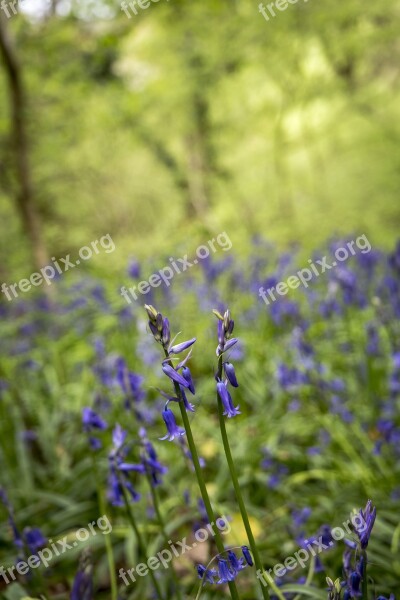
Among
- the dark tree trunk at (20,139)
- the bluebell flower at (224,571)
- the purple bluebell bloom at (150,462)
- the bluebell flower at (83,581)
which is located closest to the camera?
the bluebell flower at (83,581)

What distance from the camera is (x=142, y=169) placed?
1550 cm

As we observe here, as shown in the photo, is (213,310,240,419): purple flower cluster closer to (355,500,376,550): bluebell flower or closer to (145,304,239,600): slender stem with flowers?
(145,304,239,600): slender stem with flowers

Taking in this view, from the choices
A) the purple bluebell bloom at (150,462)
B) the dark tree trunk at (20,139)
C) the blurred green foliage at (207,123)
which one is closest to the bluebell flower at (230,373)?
the purple bluebell bloom at (150,462)

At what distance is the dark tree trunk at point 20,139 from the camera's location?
5.47 metres

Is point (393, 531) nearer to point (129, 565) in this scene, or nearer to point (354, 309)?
point (129, 565)

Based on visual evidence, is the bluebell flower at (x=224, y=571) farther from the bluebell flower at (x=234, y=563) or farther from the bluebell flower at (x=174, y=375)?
the bluebell flower at (x=174, y=375)

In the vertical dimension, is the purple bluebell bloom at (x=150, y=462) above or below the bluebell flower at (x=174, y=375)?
below

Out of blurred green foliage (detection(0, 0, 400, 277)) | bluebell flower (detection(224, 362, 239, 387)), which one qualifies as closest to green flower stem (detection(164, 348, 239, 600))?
bluebell flower (detection(224, 362, 239, 387))

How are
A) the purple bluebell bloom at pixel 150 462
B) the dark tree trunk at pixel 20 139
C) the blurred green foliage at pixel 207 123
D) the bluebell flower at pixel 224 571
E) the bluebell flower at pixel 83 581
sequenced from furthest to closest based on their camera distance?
the blurred green foliage at pixel 207 123
the dark tree trunk at pixel 20 139
the purple bluebell bloom at pixel 150 462
the bluebell flower at pixel 224 571
the bluebell flower at pixel 83 581

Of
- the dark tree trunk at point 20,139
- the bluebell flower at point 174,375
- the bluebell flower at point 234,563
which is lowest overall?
the bluebell flower at point 234,563

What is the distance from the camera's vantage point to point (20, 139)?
20.1ft

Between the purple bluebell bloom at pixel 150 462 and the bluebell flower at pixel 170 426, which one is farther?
the purple bluebell bloom at pixel 150 462

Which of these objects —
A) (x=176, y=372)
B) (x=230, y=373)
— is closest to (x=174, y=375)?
(x=176, y=372)

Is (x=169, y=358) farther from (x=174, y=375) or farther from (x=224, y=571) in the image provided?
(x=224, y=571)
